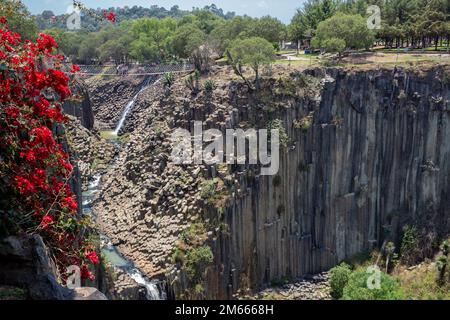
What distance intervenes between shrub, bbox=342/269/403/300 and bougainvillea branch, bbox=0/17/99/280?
17.3 metres

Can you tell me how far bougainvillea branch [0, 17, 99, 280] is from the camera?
1404 cm

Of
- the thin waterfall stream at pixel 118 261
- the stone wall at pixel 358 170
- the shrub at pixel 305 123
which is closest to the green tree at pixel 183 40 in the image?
the thin waterfall stream at pixel 118 261

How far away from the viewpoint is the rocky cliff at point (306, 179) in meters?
33.1

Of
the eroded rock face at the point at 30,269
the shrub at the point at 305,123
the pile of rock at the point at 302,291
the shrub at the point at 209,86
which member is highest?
the shrub at the point at 209,86

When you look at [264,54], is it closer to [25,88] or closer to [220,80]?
[220,80]

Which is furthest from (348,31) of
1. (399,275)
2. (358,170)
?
(399,275)

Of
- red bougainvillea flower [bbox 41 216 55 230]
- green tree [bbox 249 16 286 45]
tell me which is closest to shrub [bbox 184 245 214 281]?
red bougainvillea flower [bbox 41 216 55 230]

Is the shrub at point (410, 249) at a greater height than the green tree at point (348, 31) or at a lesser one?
lesser

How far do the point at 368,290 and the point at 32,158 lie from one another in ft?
67.8

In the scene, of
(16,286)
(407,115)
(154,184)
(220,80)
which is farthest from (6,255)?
(407,115)

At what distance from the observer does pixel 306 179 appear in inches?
1405

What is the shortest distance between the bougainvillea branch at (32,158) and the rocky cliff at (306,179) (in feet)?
55.4

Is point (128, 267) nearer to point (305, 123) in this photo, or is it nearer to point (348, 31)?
point (305, 123)

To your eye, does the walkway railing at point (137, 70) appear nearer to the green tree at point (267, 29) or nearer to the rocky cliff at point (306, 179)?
the green tree at point (267, 29)
